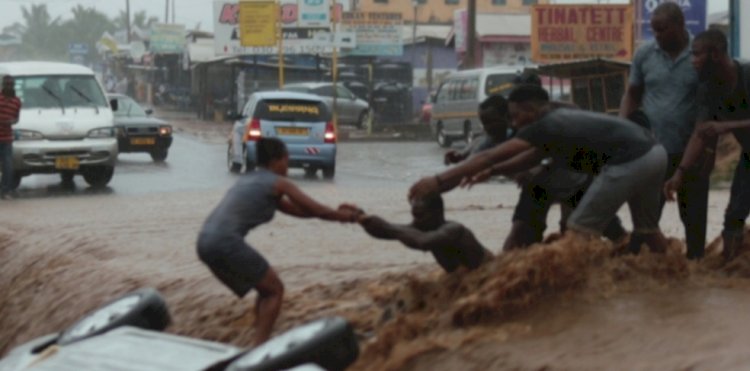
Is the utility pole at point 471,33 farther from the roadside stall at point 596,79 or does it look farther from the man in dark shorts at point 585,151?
the man in dark shorts at point 585,151

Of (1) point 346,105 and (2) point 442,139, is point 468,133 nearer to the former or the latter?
(2) point 442,139

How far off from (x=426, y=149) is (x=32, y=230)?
82.5ft

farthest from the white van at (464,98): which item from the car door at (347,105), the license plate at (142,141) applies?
the car door at (347,105)

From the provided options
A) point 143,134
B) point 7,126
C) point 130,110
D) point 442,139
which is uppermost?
point 7,126

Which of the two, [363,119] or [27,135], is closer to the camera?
[27,135]

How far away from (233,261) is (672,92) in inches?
111

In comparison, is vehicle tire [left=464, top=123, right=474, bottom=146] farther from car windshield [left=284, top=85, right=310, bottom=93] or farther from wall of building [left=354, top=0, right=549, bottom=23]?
wall of building [left=354, top=0, right=549, bottom=23]

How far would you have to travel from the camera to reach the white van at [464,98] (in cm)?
3734

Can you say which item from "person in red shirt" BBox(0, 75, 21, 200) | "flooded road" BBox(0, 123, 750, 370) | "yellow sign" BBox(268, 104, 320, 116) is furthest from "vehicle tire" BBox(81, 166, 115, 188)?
"flooded road" BBox(0, 123, 750, 370)

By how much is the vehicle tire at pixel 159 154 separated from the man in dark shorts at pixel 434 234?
83.9 ft

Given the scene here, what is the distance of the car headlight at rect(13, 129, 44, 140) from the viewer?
2472 centimetres

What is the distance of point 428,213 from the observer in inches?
361

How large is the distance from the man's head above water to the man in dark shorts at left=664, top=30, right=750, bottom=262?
141cm

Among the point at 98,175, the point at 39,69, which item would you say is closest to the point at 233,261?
the point at 98,175
